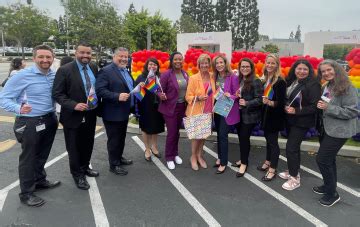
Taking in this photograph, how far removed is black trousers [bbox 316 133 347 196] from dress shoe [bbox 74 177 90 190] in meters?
3.09

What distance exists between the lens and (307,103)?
3742 mm

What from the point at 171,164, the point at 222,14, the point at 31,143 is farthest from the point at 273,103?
the point at 222,14

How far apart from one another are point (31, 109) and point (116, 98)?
1.07 meters

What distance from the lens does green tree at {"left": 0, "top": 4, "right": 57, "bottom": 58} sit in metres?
35.1

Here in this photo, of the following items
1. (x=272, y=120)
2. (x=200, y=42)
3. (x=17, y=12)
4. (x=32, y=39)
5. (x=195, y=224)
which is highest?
(x=17, y=12)

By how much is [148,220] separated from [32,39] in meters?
41.1

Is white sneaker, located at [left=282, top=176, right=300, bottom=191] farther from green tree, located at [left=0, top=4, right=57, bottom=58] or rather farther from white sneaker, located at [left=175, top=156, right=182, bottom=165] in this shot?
green tree, located at [left=0, top=4, right=57, bottom=58]

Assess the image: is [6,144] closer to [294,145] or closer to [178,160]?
[178,160]

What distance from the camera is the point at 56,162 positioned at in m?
5.00

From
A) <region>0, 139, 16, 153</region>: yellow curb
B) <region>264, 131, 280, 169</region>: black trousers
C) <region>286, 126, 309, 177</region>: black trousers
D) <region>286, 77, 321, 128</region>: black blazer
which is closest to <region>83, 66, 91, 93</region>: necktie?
<region>264, 131, 280, 169</region>: black trousers

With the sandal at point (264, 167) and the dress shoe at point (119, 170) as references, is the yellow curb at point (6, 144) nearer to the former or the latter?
the dress shoe at point (119, 170)

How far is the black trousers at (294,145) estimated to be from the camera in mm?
3896

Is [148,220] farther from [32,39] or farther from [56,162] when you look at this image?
[32,39]

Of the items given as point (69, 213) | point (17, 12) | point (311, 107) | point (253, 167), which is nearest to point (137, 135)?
point (253, 167)
